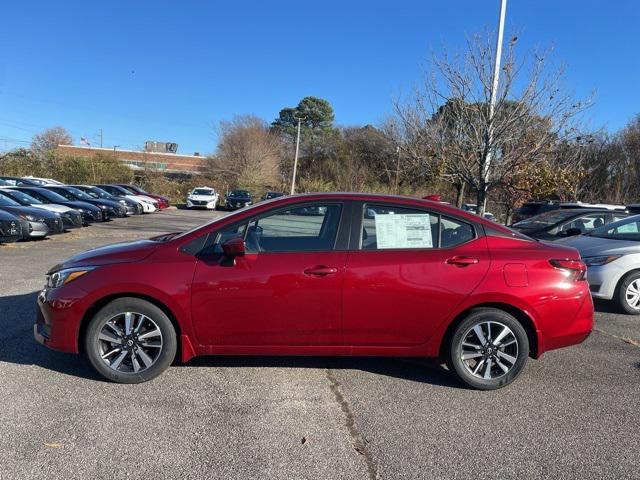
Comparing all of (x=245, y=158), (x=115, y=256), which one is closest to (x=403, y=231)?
(x=115, y=256)

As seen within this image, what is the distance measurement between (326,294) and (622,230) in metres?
6.20

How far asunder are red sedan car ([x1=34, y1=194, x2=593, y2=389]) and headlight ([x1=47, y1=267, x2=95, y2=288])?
11mm

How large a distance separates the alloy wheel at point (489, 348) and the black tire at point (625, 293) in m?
3.90

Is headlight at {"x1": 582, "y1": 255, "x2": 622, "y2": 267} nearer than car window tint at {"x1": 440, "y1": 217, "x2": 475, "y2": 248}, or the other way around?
car window tint at {"x1": 440, "y1": 217, "x2": 475, "y2": 248}

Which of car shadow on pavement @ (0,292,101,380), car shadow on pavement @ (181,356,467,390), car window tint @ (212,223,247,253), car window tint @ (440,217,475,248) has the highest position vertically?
car window tint @ (440,217,475,248)

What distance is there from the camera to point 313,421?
360 centimetres

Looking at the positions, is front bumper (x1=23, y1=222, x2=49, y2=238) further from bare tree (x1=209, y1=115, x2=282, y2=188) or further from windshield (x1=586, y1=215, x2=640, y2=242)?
bare tree (x1=209, y1=115, x2=282, y2=188)

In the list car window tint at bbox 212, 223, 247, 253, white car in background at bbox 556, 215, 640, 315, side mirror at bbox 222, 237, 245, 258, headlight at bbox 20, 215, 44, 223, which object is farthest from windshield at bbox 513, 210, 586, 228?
headlight at bbox 20, 215, 44, 223

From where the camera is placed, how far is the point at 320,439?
3.34m

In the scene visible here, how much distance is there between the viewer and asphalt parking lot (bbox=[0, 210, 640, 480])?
3.03m

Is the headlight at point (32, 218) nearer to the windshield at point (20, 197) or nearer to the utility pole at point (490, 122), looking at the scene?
the windshield at point (20, 197)

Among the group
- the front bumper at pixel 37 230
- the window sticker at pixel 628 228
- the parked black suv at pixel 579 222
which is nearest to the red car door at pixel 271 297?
the window sticker at pixel 628 228

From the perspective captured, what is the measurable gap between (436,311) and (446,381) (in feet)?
2.40

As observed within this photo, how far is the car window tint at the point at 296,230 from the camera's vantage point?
13.7 ft
